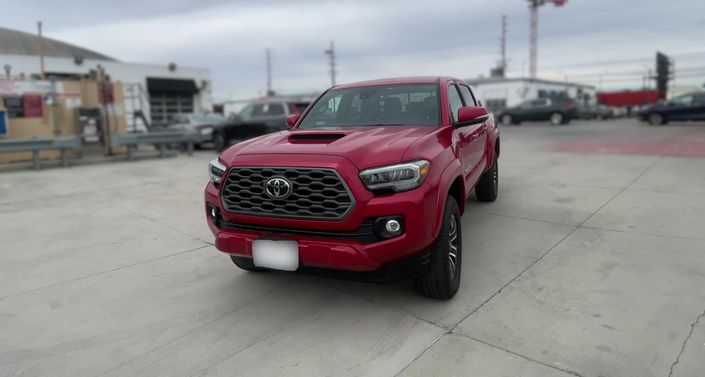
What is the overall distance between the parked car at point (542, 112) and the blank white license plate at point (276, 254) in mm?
27314

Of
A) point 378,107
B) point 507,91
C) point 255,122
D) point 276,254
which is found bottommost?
point 276,254

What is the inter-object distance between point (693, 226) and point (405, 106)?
348 cm

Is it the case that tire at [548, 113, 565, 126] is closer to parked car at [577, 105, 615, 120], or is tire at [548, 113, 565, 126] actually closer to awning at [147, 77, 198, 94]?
parked car at [577, 105, 615, 120]

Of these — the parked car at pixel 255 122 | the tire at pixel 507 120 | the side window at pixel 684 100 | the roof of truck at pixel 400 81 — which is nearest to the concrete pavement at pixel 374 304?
the roof of truck at pixel 400 81

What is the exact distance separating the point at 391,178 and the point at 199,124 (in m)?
14.5

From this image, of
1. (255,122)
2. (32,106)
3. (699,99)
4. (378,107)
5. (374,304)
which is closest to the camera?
(374,304)

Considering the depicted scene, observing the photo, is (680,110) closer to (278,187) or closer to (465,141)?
(465,141)

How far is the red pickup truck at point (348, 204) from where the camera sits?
3082mm

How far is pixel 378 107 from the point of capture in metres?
4.59

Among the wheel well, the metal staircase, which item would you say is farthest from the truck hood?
the metal staircase

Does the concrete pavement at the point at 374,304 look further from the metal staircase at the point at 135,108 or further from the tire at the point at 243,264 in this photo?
the metal staircase at the point at 135,108

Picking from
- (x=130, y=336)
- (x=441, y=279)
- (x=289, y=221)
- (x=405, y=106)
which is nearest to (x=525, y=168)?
(x=405, y=106)

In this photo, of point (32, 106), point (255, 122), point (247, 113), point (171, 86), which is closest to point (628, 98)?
point (171, 86)

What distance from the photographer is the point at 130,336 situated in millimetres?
3369
